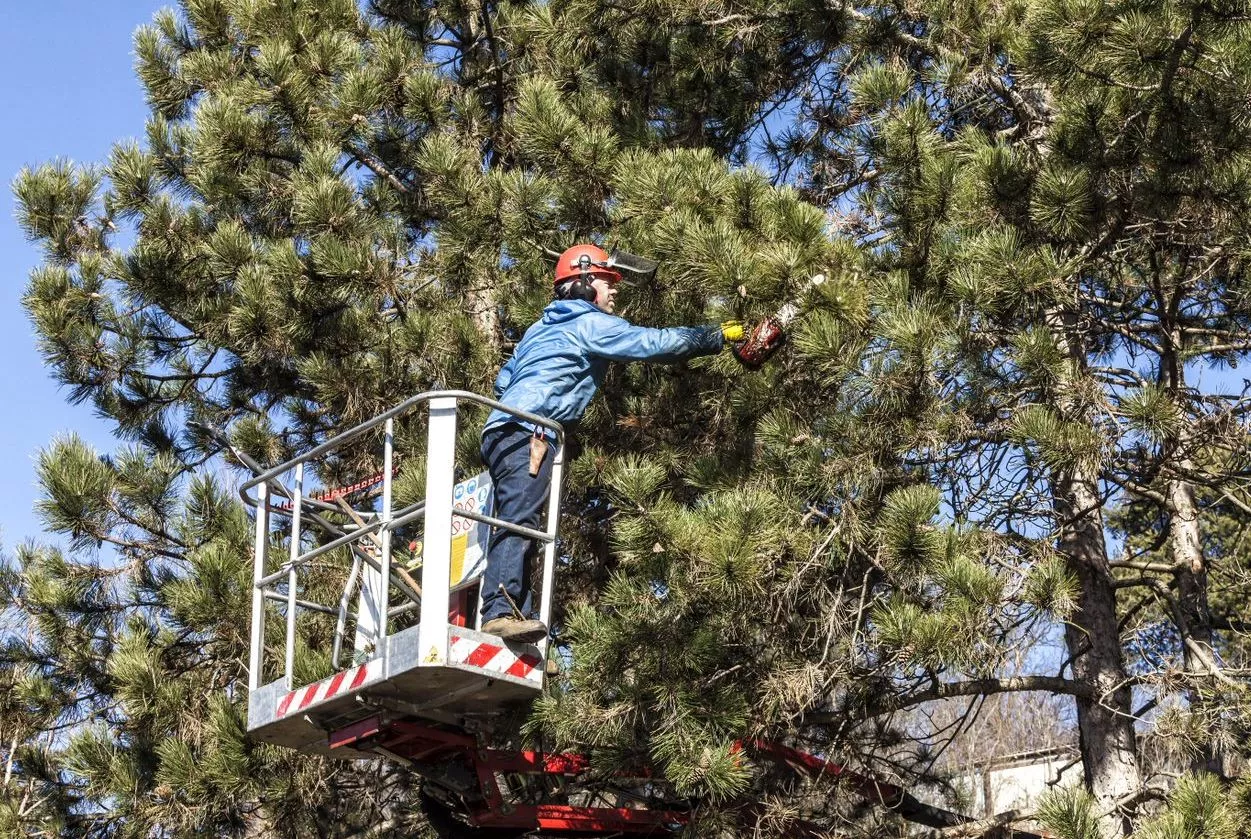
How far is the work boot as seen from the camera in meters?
6.03

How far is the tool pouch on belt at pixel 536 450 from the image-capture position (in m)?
6.48

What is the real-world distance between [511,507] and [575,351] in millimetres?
839

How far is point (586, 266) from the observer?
284 inches

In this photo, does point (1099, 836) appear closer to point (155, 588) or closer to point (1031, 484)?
point (1031, 484)

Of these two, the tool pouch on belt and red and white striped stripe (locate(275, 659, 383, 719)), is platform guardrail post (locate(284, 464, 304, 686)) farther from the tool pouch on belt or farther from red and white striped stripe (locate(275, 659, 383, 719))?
the tool pouch on belt

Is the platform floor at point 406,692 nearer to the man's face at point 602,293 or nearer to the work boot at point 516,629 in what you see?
the work boot at point 516,629

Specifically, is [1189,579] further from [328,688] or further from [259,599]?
[259,599]

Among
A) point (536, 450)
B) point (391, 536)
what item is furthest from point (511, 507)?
point (391, 536)

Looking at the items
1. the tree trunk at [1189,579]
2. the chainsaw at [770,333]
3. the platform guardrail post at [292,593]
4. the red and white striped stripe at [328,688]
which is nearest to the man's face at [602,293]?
the chainsaw at [770,333]

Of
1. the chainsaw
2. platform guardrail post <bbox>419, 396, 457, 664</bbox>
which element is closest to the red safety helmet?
the chainsaw

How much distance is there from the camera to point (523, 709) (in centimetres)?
684

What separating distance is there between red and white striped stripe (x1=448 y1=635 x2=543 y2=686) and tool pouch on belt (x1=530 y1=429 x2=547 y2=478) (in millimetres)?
814

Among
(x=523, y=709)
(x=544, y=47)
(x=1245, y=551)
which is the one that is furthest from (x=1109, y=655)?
(x=1245, y=551)

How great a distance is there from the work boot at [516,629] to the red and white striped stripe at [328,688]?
47cm
